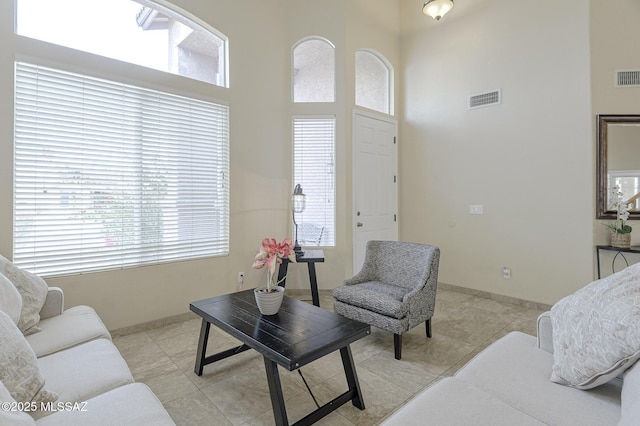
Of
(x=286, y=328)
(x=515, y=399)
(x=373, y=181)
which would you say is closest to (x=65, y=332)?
(x=286, y=328)

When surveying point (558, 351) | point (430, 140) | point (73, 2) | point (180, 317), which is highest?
point (73, 2)

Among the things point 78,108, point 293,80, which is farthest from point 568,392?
point 293,80

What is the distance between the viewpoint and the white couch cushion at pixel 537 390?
1159 mm

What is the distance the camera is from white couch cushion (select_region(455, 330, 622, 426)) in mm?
1159

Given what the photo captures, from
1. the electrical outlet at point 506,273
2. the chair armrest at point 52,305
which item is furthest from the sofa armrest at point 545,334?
the chair armrest at point 52,305

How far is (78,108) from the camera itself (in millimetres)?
2715

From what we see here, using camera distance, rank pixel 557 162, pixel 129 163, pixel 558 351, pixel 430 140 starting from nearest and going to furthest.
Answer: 1. pixel 558 351
2. pixel 129 163
3. pixel 557 162
4. pixel 430 140

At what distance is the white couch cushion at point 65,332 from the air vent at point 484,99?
15.4 ft

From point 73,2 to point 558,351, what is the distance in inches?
173

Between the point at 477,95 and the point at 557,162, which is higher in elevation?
the point at 477,95

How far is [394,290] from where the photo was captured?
9.36 feet

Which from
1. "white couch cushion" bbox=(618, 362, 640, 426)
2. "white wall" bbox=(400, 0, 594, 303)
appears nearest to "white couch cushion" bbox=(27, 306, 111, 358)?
"white couch cushion" bbox=(618, 362, 640, 426)

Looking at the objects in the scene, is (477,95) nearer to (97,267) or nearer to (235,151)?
(235,151)

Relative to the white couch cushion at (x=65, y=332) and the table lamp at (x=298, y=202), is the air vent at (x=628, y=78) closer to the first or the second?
the table lamp at (x=298, y=202)
